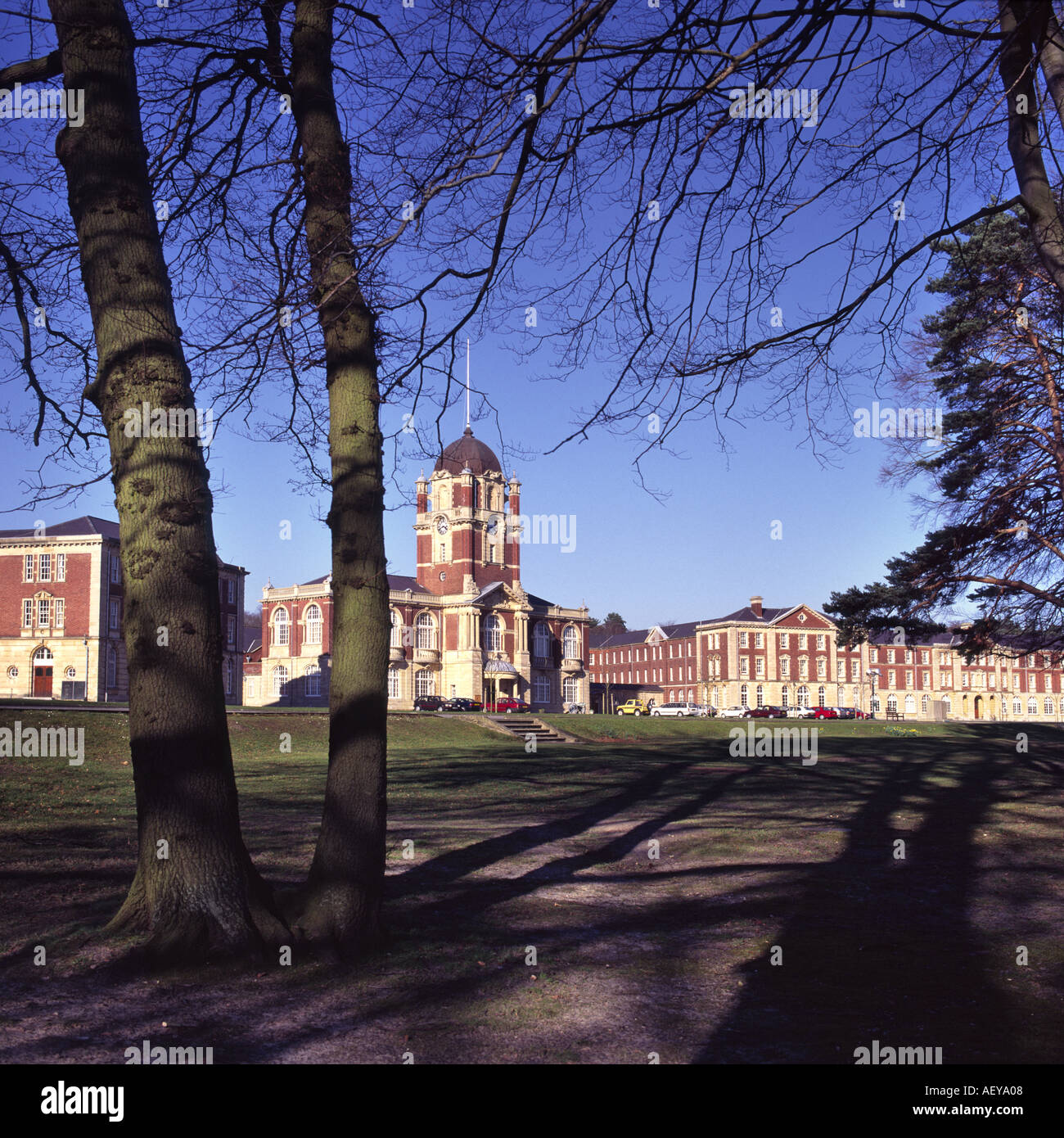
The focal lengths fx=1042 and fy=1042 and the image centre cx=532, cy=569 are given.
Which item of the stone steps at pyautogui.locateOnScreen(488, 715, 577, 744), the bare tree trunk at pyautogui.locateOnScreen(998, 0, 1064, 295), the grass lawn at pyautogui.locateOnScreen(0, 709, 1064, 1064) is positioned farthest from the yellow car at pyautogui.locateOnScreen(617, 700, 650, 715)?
the bare tree trunk at pyautogui.locateOnScreen(998, 0, 1064, 295)

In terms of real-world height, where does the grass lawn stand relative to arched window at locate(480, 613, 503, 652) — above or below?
below

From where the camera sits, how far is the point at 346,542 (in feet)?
24.4

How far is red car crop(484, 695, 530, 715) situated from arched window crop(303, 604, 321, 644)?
13.9m

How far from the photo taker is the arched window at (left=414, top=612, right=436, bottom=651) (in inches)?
3228

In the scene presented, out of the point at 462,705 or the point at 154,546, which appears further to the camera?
the point at 462,705

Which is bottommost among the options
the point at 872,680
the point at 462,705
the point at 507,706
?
the point at 872,680

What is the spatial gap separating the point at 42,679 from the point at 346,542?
214 ft

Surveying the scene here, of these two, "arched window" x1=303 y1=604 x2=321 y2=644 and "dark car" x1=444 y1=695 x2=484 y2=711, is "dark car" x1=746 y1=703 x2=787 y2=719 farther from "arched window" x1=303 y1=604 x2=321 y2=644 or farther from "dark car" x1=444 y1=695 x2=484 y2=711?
"arched window" x1=303 y1=604 x2=321 y2=644

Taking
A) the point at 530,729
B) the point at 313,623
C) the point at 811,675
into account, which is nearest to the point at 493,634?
the point at 313,623

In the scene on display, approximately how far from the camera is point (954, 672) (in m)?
113

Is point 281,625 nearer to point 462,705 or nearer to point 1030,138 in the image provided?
point 462,705

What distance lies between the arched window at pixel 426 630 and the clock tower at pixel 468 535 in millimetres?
3283

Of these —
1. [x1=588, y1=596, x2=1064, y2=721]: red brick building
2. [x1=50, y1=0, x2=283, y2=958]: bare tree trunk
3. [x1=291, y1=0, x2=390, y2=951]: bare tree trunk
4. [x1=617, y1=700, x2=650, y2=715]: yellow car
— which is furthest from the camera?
[x1=588, y1=596, x2=1064, y2=721]: red brick building
